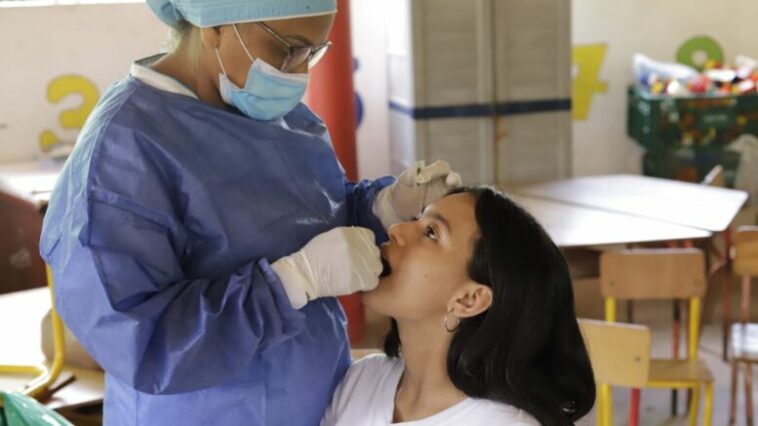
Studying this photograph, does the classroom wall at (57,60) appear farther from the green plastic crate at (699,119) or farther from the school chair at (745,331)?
the school chair at (745,331)

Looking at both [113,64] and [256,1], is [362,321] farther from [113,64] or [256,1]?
[256,1]

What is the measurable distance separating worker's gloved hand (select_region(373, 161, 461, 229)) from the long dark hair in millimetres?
138

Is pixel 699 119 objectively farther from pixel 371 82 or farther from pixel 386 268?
pixel 386 268

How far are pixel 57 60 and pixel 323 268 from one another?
3921 mm

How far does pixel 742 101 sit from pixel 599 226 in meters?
1.99

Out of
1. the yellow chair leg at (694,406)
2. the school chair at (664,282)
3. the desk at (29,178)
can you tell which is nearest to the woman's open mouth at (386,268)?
the school chair at (664,282)

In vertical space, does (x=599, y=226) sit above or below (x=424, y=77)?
below

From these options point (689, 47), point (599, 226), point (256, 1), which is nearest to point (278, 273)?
point (256, 1)

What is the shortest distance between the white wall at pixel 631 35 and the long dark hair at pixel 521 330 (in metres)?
4.38

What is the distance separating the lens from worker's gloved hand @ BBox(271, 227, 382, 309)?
4.25 ft

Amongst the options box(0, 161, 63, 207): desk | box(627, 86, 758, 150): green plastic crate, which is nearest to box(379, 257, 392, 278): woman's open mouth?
box(0, 161, 63, 207): desk

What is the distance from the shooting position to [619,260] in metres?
2.87

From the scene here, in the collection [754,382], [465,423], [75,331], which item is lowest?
[754,382]

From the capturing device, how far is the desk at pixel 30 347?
2.48 metres
